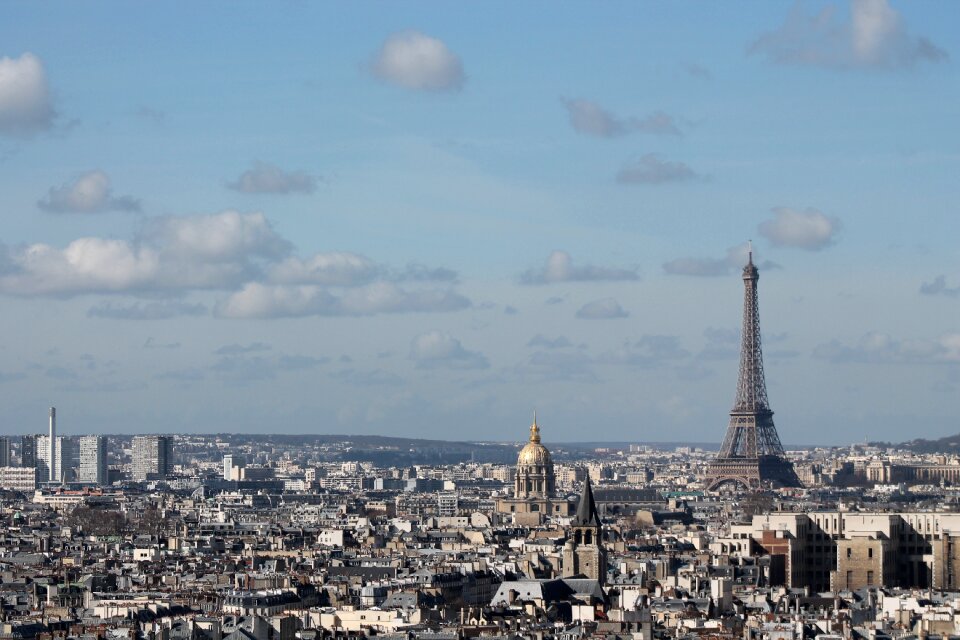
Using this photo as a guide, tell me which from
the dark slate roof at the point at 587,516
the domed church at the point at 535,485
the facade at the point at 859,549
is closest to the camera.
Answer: the facade at the point at 859,549

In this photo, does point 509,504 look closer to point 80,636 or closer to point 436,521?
point 436,521

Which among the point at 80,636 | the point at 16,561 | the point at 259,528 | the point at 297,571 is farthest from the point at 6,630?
the point at 259,528

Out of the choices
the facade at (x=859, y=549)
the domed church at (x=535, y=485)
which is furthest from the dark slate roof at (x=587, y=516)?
the domed church at (x=535, y=485)

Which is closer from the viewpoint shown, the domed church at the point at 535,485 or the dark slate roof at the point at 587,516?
the dark slate roof at the point at 587,516

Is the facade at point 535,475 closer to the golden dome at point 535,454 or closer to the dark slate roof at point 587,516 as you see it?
the golden dome at point 535,454

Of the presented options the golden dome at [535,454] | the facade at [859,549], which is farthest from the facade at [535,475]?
the facade at [859,549]

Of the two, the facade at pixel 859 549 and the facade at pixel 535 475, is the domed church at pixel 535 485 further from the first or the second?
the facade at pixel 859 549

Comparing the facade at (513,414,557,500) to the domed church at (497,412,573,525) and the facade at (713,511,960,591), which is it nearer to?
the domed church at (497,412,573,525)

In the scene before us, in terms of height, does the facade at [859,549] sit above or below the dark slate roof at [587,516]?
below

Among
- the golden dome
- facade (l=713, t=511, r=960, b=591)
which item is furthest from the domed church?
facade (l=713, t=511, r=960, b=591)

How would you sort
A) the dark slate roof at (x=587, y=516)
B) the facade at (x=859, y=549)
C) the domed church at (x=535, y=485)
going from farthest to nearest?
the domed church at (x=535, y=485) < the dark slate roof at (x=587, y=516) < the facade at (x=859, y=549)

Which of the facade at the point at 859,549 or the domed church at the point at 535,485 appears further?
the domed church at the point at 535,485
